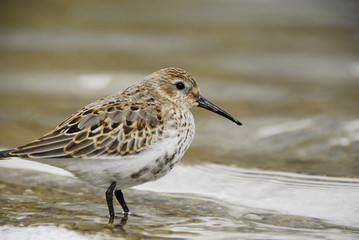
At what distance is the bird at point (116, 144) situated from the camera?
484cm

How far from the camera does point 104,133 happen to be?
502 cm

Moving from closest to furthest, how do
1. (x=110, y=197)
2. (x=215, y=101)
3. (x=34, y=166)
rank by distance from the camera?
1. (x=110, y=197)
2. (x=34, y=166)
3. (x=215, y=101)

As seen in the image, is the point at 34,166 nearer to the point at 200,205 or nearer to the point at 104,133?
the point at 104,133

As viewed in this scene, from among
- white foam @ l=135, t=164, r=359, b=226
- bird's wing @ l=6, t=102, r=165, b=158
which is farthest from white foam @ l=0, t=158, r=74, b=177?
bird's wing @ l=6, t=102, r=165, b=158

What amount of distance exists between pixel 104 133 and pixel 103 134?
0.6 inches

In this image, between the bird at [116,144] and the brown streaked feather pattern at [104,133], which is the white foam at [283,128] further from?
the brown streaked feather pattern at [104,133]

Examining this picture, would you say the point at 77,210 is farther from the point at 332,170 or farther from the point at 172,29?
the point at 172,29

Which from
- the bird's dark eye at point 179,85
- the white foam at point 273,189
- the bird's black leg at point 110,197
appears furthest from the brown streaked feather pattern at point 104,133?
the white foam at point 273,189

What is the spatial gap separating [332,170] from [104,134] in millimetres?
2929

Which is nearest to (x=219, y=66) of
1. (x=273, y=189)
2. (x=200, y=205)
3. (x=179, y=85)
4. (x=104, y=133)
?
(x=273, y=189)

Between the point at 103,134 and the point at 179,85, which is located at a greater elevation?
the point at 179,85

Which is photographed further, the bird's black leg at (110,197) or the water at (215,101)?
the water at (215,101)

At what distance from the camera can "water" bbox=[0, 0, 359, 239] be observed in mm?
5129

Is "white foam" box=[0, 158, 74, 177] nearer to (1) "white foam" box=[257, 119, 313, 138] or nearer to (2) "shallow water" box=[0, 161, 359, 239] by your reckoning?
(2) "shallow water" box=[0, 161, 359, 239]
